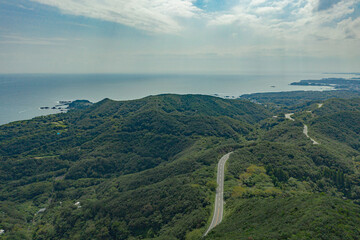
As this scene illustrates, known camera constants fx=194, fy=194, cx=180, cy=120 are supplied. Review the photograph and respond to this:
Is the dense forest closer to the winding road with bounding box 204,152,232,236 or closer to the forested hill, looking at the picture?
the forested hill

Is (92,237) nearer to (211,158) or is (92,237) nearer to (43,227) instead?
(43,227)

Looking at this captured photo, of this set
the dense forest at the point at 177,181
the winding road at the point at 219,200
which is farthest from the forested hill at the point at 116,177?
the winding road at the point at 219,200

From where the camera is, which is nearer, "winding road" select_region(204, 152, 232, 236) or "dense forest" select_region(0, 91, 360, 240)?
"dense forest" select_region(0, 91, 360, 240)

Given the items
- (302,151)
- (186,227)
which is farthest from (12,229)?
(302,151)

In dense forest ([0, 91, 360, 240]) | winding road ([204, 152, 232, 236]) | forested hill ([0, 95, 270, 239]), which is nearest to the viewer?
dense forest ([0, 91, 360, 240])

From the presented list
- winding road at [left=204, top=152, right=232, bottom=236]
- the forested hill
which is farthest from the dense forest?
winding road at [left=204, top=152, right=232, bottom=236]

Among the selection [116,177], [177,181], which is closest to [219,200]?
[177,181]

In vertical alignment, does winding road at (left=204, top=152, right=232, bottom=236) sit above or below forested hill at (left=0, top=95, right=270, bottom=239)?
above

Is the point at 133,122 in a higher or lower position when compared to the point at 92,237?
higher

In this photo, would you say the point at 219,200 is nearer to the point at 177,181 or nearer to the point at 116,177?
the point at 177,181
